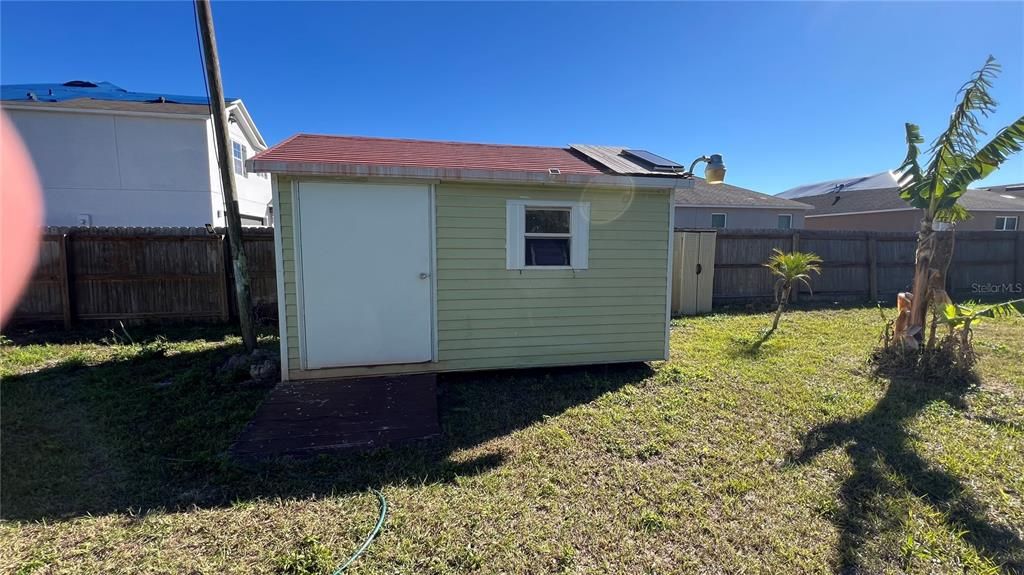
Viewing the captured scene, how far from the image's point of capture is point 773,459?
3.30 metres

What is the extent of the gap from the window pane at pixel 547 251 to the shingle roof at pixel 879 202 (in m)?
18.7

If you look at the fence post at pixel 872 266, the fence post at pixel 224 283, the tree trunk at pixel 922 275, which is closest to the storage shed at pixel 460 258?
the tree trunk at pixel 922 275

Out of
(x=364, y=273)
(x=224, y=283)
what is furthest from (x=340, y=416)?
(x=224, y=283)

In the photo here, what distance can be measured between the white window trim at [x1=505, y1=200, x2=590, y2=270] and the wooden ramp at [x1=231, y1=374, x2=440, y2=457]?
1649mm

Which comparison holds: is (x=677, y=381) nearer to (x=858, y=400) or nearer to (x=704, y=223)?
(x=858, y=400)

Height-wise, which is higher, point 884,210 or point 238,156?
point 238,156

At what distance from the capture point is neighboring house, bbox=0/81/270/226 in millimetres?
10914

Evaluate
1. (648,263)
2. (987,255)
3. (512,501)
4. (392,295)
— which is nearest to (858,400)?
(648,263)

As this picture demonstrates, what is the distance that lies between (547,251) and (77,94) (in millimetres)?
14697

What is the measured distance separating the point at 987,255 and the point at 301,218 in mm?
15705

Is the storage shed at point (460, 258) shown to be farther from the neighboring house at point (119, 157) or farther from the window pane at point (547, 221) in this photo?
the neighboring house at point (119, 157)

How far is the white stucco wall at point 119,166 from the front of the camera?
10.9 metres

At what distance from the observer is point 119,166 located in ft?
36.8
